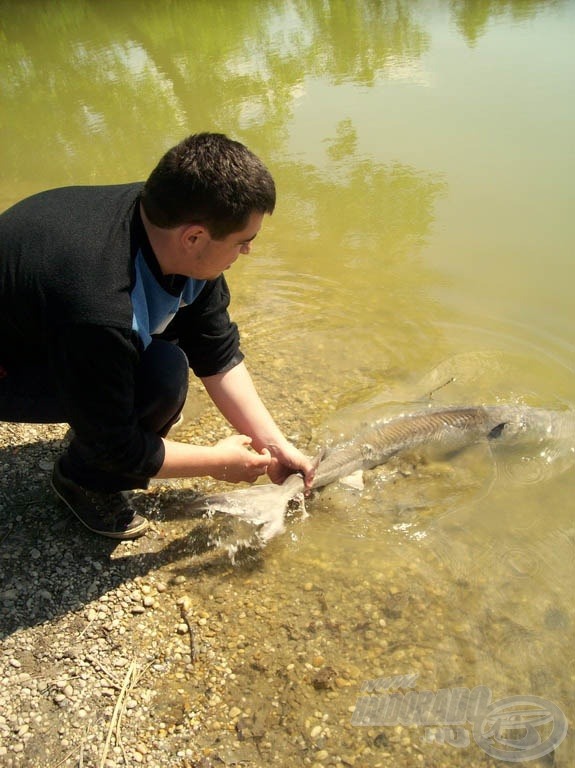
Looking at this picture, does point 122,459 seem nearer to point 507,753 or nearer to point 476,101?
point 507,753

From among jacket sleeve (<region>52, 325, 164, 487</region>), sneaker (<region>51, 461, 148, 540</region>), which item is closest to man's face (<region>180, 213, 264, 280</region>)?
jacket sleeve (<region>52, 325, 164, 487</region>)

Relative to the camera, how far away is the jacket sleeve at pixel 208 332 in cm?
330

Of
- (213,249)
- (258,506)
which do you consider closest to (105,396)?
(213,249)

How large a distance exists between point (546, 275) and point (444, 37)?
9.62 meters

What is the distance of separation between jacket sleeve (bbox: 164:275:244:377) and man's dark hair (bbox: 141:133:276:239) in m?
0.74

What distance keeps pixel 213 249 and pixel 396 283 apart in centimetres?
369

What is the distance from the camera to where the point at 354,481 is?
13.4 ft

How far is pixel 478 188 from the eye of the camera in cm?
729

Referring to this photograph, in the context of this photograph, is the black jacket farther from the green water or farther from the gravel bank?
the green water

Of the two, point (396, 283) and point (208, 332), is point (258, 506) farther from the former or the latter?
point (396, 283)

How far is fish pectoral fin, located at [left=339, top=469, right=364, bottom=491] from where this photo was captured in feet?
13.3

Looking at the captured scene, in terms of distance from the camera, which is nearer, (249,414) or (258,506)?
(249,414)

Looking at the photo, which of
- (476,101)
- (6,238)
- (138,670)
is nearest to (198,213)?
(6,238)

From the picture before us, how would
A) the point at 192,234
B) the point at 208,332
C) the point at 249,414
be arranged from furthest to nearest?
the point at 249,414, the point at 208,332, the point at 192,234
